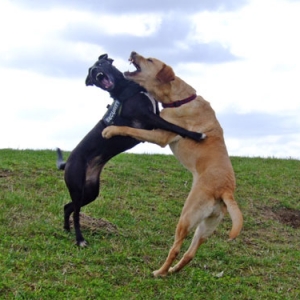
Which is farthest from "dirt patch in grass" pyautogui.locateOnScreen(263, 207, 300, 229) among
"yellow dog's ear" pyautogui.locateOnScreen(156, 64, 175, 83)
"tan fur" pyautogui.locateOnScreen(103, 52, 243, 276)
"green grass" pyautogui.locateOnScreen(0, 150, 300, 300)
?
"yellow dog's ear" pyautogui.locateOnScreen(156, 64, 175, 83)

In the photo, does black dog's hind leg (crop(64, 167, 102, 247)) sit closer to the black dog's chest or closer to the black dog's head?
the black dog's chest

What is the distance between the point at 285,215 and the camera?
30.1ft

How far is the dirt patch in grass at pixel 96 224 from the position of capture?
22.8ft

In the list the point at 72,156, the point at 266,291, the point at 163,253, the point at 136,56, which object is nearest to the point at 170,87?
the point at 136,56

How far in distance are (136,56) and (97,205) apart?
263 centimetres

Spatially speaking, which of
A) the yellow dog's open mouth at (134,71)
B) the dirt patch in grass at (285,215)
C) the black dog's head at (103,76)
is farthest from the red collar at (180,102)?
the dirt patch in grass at (285,215)

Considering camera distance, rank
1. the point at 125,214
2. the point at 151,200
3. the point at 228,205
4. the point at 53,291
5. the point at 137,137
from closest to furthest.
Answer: the point at 53,291
the point at 228,205
the point at 137,137
the point at 125,214
the point at 151,200

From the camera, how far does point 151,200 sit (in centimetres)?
871

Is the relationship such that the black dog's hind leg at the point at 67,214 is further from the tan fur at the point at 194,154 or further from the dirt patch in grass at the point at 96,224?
the tan fur at the point at 194,154

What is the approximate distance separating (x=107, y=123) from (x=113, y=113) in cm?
14

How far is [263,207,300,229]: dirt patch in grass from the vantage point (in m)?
8.87

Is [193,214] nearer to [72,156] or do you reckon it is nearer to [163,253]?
[163,253]

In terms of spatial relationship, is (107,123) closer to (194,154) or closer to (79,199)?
(79,199)

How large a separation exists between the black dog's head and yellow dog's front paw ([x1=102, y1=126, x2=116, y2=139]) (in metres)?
0.53
